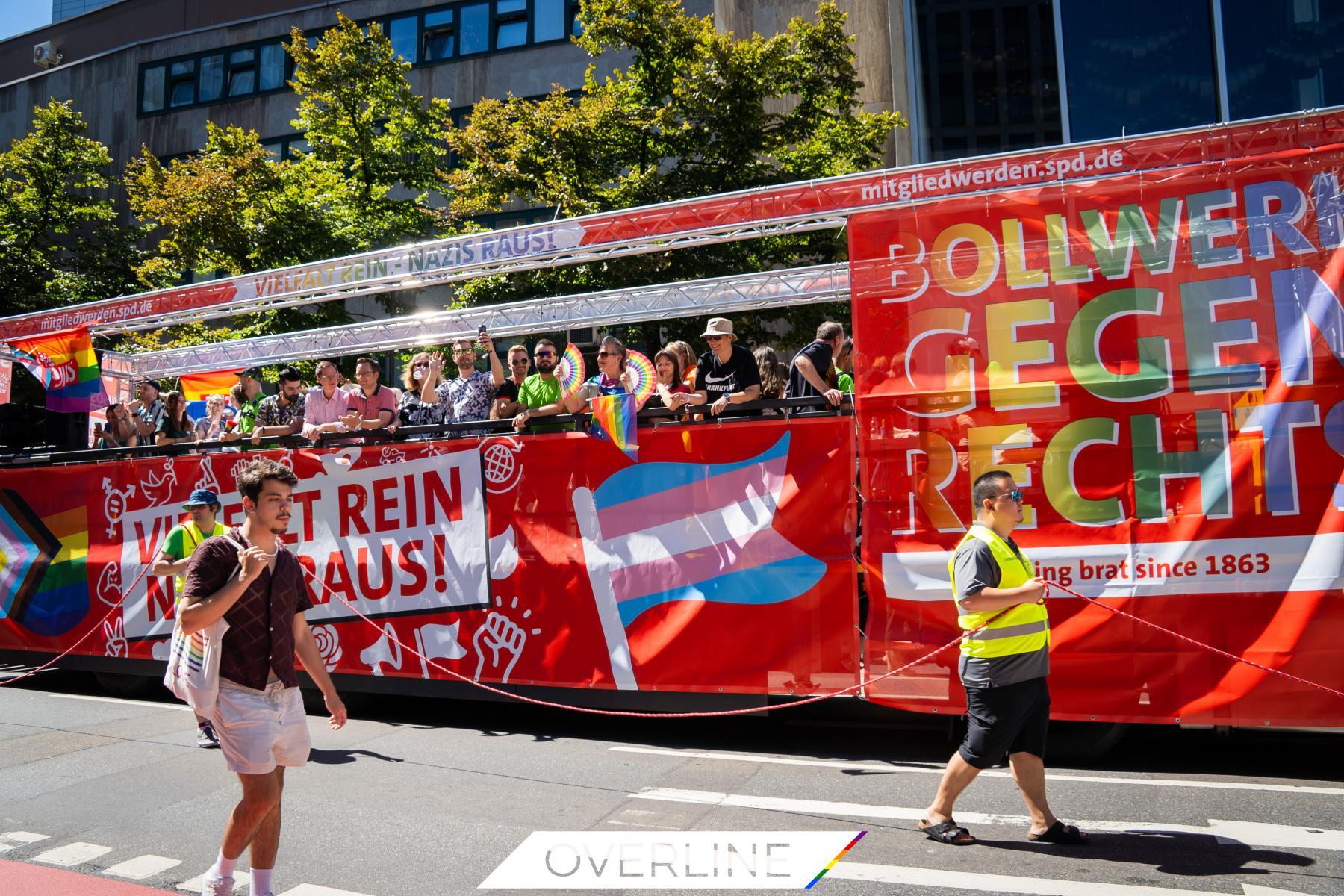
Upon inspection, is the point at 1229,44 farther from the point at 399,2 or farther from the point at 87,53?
the point at 87,53

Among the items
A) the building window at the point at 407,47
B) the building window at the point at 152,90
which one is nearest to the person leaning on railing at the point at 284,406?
the building window at the point at 407,47

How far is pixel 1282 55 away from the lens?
53.8 ft

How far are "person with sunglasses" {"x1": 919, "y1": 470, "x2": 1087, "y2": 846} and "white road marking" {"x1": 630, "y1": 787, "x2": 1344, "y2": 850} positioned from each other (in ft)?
1.21

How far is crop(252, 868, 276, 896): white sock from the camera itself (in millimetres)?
4285

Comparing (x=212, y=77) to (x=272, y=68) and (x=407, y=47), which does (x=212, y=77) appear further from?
(x=407, y=47)

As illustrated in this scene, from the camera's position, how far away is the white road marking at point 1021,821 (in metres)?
4.94

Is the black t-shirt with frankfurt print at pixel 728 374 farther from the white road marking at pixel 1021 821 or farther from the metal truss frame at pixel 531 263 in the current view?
the white road marking at pixel 1021 821

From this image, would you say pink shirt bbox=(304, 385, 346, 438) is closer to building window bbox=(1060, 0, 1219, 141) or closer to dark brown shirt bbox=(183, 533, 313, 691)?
dark brown shirt bbox=(183, 533, 313, 691)

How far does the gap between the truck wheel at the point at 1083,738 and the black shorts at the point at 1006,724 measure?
1.61 m

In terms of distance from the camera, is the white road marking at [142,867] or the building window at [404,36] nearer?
the white road marking at [142,867]

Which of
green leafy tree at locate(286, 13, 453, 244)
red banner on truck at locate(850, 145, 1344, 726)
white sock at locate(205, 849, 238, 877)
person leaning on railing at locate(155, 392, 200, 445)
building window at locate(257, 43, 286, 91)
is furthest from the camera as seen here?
building window at locate(257, 43, 286, 91)

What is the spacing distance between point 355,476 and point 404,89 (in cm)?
1570

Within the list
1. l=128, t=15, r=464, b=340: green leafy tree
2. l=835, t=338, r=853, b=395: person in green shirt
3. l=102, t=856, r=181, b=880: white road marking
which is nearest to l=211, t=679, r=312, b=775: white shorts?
l=102, t=856, r=181, b=880: white road marking

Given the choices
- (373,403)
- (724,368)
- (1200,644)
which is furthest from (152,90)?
(1200,644)
